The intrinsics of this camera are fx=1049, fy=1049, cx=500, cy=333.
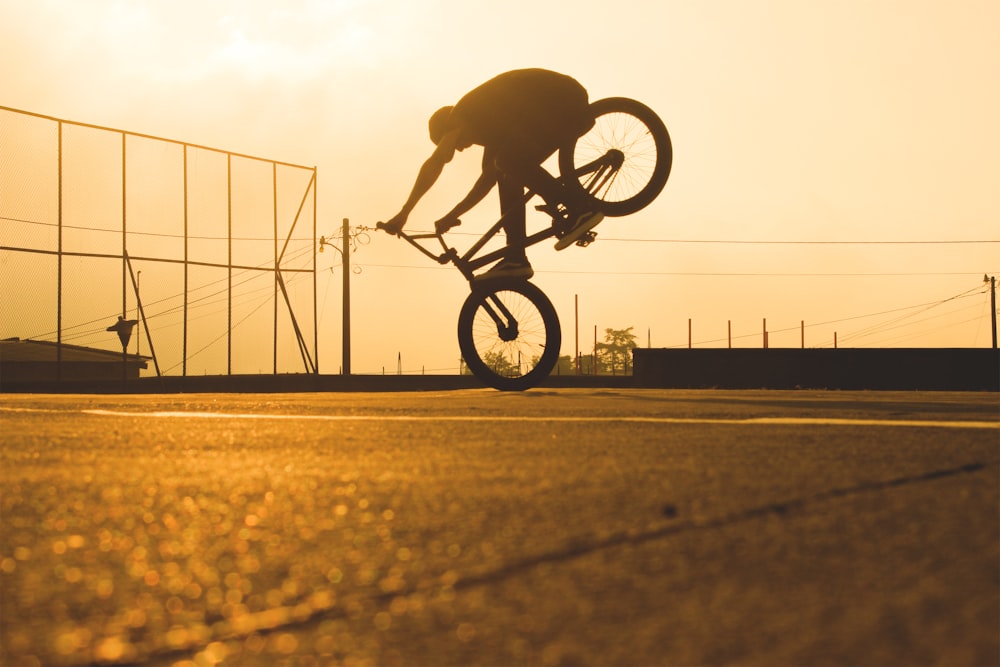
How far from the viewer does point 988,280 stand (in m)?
57.5

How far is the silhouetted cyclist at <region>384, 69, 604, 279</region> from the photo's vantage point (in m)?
5.53

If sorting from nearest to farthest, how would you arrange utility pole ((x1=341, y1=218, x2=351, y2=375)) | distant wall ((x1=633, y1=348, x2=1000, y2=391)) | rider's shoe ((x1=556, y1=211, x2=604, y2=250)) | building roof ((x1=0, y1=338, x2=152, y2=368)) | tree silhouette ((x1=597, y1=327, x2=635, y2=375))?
rider's shoe ((x1=556, y1=211, x2=604, y2=250)), distant wall ((x1=633, y1=348, x2=1000, y2=391)), utility pole ((x1=341, y1=218, x2=351, y2=375)), building roof ((x1=0, y1=338, x2=152, y2=368)), tree silhouette ((x1=597, y1=327, x2=635, y2=375))

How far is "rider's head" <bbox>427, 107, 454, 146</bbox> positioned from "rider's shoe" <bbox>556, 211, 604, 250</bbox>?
2.90 ft

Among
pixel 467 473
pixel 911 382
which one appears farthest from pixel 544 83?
pixel 911 382

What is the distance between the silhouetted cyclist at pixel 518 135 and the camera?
5.53 metres

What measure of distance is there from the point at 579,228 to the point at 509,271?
492 mm

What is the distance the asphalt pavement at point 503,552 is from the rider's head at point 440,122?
11.2 feet

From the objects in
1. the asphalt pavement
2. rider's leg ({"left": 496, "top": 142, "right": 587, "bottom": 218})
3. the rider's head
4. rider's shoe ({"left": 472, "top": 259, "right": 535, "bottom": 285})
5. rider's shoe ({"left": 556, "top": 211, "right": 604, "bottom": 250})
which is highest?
the rider's head

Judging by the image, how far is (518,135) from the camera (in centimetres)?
550

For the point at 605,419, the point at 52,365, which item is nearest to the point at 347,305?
the point at 52,365

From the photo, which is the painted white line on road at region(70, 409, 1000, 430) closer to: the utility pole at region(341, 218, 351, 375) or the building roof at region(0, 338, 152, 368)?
the utility pole at region(341, 218, 351, 375)

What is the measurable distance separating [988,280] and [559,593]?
6249 centimetres

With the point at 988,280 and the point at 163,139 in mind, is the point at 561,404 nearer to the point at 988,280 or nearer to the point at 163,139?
the point at 163,139

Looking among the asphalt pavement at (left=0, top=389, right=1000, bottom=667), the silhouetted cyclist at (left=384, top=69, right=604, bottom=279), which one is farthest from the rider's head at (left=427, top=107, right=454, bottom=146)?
the asphalt pavement at (left=0, top=389, right=1000, bottom=667)
